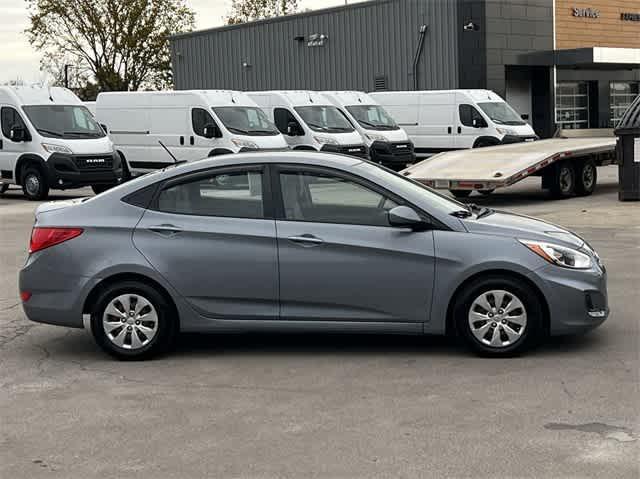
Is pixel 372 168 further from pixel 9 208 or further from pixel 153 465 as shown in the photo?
pixel 9 208

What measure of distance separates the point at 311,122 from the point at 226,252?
21.0 m

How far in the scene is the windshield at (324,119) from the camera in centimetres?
2800

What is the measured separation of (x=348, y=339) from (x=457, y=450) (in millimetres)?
2833

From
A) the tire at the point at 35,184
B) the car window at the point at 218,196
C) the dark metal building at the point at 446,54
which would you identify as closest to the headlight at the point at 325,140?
the tire at the point at 35,184

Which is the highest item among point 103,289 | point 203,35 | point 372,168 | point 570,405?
point 203,35

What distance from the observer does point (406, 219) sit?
7145 mm

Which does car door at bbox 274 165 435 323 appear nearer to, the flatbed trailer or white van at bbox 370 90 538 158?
the flatbed trailer

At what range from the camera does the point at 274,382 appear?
6660mm

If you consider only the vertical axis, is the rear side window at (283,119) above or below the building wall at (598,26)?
below

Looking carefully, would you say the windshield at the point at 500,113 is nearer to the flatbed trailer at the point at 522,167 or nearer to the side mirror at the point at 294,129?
the side mirror at the point at 294,129

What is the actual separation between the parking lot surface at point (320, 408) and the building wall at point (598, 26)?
35.8m

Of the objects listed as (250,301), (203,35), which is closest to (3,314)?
(250,301)

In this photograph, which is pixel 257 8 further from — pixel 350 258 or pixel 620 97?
pixel 350 258

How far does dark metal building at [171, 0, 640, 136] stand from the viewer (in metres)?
39.2
